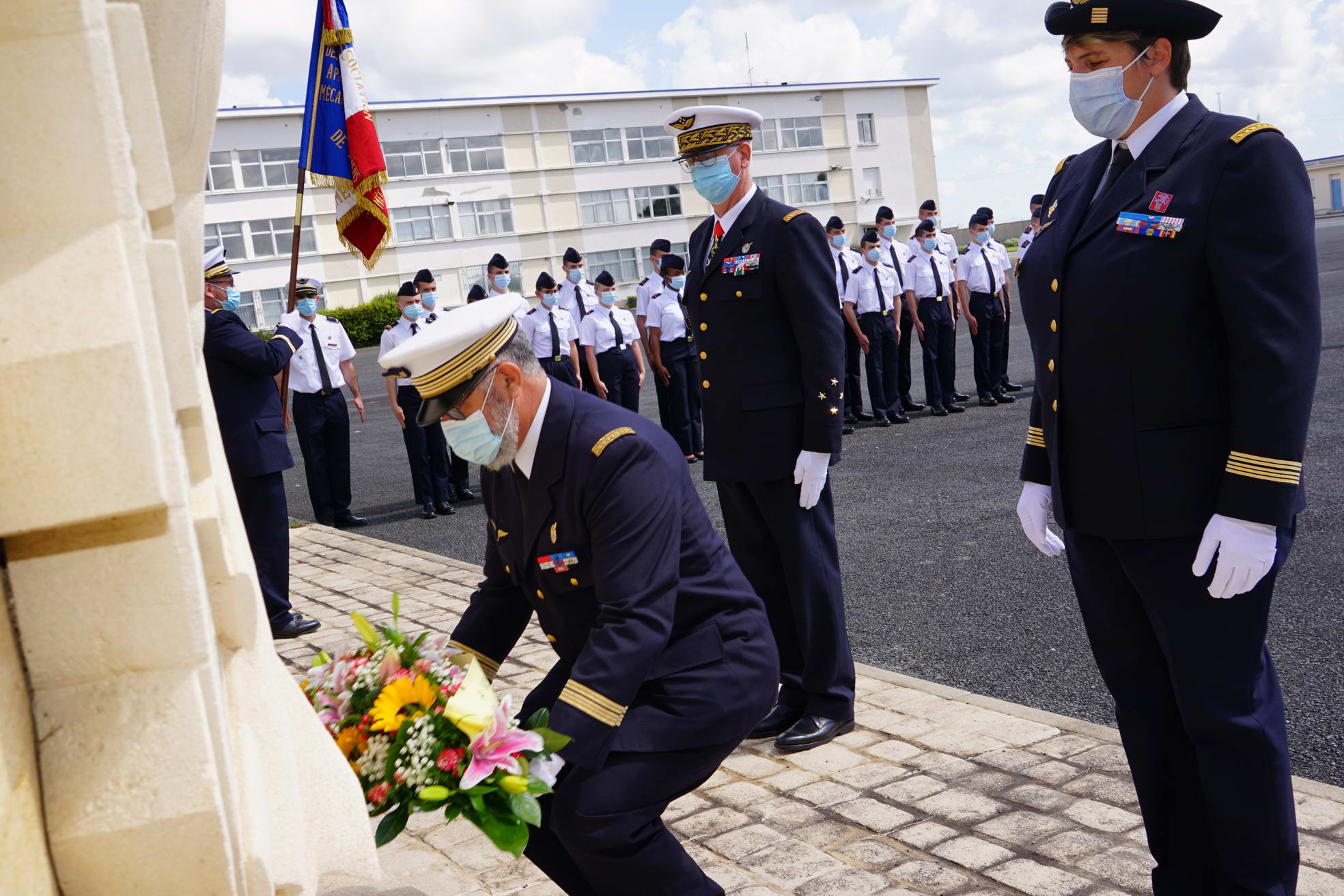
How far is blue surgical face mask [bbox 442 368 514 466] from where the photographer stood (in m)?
2.85

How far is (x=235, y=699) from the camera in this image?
6.80 ft

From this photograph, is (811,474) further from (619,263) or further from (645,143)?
(645,143)

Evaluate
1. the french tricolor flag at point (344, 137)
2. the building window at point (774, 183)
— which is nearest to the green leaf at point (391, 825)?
the french tricolor flag at point (344, 137)

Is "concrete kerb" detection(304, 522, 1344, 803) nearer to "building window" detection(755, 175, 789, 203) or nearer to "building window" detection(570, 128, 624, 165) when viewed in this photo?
"building window" detection(570, 128, 624, 165)

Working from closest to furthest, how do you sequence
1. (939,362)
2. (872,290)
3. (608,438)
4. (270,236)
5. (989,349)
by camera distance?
1. (608,438)
2. (939,362)
3. (989,349)
4. (872,290)
5. (270,236)

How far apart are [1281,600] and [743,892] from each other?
3.47 m

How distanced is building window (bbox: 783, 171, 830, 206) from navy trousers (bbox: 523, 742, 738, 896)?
58561 millimetres

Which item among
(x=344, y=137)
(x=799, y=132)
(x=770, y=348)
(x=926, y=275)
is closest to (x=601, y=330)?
(x=926, y=275)

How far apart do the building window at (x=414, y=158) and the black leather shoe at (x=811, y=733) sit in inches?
1883

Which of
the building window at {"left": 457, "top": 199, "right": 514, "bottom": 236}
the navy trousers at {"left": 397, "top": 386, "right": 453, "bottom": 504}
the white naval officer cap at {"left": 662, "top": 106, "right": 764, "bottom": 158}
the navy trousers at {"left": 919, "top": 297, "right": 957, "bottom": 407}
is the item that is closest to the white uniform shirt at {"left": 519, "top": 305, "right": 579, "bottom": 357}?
the navy trousers at {"left": 397, "top": 386, "right": 453, "bottom": 504}

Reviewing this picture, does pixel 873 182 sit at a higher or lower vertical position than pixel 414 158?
lower

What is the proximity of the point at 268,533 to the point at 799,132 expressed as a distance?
5701 centimetres

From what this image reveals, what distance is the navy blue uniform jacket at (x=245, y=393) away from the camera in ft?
22.8

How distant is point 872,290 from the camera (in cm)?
1459
